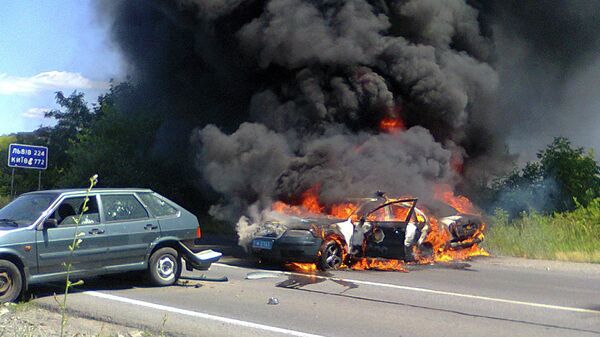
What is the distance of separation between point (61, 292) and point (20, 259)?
4.82ft

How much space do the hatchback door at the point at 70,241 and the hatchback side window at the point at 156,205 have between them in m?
0.88

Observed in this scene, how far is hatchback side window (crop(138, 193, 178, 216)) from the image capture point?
9438 mm

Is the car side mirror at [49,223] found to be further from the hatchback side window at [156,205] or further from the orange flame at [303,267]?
the orange flame at [303,267]

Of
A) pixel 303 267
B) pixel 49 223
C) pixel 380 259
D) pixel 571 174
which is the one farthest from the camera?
pixel 571 174

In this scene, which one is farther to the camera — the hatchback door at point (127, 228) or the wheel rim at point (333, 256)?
the wheel rim at point (333, 256)

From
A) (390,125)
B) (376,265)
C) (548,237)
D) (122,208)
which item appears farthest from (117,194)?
(548,237)

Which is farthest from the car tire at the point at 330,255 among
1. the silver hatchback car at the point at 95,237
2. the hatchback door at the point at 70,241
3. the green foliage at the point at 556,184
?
the green foliage at the point at 556,184

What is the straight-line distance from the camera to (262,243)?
39.3ft

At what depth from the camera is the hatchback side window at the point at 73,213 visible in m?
8.47

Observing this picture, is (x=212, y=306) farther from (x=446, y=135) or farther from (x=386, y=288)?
(x=446, y=135)

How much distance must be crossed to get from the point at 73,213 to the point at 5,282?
1.33 metres

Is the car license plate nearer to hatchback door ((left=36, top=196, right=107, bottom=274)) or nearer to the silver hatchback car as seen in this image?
the silver hatchback car

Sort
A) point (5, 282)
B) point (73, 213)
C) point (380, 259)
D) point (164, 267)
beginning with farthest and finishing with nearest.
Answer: point (380, 259)
point (164, 267)
point (73, 213)
point (5, 282)

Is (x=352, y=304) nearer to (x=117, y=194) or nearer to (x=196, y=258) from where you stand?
(x=196, y=258)
